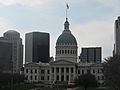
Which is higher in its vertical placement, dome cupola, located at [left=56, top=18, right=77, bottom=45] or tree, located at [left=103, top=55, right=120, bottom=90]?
dome cupola, located at [left=56, top=18, right=77, bottom=45]

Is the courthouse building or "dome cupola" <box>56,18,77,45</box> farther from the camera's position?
"dome cupola" <box>56,18,77,45</box>

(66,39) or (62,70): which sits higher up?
Result: (66,39)

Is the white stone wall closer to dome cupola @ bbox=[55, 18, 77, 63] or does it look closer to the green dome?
dome cupola @ bbox=[55, 18, 77, 63]

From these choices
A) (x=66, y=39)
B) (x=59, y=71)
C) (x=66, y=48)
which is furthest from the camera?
(x=66, y=39)

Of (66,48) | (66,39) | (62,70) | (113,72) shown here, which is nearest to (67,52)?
(66,48)

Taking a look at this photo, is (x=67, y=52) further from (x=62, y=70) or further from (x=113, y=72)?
(x=113, y=72)

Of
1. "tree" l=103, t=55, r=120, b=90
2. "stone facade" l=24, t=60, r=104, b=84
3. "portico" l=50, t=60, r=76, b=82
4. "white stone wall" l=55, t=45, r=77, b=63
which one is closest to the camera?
"tree" l=103, t=55, r=120, b=90

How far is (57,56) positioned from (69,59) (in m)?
6.02

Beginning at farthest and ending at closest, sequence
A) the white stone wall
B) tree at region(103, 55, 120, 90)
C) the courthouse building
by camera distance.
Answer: the white stone wall → the courthouse building → tree at region(103, 55, 120, 90)

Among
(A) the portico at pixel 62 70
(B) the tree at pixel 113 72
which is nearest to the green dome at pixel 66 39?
(A) the portico at pixel 62 70

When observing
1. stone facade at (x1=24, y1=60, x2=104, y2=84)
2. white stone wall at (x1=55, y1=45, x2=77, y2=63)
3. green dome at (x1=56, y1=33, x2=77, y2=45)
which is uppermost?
green dome at (x1=56, y1=33, x2=77, y2=45)

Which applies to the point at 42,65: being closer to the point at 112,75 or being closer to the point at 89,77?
the point at 89,77

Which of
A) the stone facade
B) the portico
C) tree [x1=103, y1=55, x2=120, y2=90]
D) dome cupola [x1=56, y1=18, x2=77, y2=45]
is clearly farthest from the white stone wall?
tree [x1=103, y1=55, x2=120, y2=90]

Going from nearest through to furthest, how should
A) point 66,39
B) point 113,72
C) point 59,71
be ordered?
point 113,72 → point 59,71 → point 66,39
